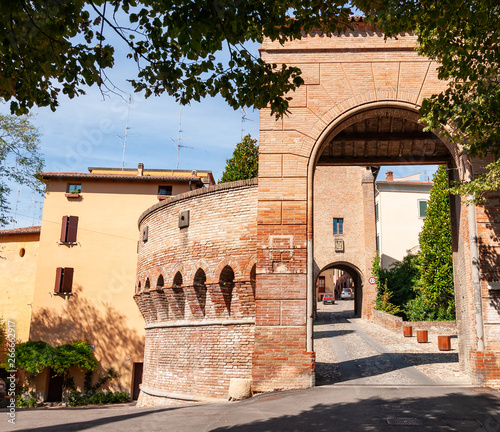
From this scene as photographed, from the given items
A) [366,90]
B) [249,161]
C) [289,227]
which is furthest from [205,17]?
[249,161]

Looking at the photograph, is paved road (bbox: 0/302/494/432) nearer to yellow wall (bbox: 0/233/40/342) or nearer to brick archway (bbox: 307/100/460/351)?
brick archway (bbox: 307/100/460/351)

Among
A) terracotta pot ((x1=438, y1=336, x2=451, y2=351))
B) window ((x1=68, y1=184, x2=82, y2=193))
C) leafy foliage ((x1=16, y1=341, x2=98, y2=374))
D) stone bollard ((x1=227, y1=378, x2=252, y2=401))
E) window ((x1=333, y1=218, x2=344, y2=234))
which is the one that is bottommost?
leafy foliage ((x1=16, y1=341, x2=98, y2=374))

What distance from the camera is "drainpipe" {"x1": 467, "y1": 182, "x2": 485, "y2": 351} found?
36.3 ft

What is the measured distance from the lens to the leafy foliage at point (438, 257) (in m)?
25.5

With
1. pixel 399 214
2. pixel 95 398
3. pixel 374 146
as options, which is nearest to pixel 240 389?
pixel 374 146

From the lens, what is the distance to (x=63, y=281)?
2872 cm

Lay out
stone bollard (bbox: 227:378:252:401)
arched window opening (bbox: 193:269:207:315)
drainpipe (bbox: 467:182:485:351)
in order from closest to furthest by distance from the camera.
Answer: stone bollard (bbox: 227:378:252:401), drainpipe (bbox: 467:182:485:351), arched window opening (bbox: 193:269:207:315)

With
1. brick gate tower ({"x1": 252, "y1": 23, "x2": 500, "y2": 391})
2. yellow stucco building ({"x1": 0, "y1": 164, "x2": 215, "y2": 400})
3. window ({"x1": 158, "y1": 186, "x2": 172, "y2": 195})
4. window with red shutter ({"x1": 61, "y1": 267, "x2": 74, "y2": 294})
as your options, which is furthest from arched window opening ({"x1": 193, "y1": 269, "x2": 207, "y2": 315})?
window ({"x1": 158, "y1": 186, "x2": 172, "y2": 195})

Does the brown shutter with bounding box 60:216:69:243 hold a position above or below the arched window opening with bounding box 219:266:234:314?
above

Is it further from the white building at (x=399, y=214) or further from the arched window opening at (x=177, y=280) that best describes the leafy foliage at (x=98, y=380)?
the white building at (x=399, y=214)

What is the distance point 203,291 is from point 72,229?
1853 centimetres

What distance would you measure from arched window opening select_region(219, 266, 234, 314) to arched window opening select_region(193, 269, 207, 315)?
32.2 inches

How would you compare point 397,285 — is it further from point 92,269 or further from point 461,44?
point 461,44

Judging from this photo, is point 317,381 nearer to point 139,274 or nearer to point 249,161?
point 139,274
